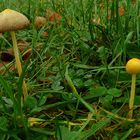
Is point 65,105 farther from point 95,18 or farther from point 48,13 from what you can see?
point 48,13

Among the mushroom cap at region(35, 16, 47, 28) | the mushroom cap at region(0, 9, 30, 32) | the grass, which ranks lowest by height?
the grass

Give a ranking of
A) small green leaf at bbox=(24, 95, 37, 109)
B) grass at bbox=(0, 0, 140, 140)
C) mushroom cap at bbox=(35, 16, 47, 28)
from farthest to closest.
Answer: mushroom cap at bbox=(35, 16, 47, 28) → small green leaf at bbox=(24, 95, 37, 109) → grass at bbox=(0, 0, 140, 140)

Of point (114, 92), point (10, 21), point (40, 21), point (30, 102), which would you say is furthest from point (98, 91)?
point (40, 21)

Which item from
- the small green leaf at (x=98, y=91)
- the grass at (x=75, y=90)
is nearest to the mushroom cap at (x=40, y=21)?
the grass at (x=75, y=90)

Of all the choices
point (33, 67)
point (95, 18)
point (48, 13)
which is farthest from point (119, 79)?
point (48, 13)

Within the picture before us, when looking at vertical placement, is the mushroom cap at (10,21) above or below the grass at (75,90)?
above

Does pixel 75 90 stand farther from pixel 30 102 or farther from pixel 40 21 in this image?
pixel 40 21

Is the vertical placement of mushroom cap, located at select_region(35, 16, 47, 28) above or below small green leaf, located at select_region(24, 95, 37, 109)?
above

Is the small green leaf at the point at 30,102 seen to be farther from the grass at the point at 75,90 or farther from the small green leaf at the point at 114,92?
the small green leaf at the point at 114,92

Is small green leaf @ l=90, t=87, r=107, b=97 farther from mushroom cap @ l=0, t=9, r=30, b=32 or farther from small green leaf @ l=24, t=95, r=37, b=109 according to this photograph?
mushroom cap @ l=0, t=9, r=30, b=32

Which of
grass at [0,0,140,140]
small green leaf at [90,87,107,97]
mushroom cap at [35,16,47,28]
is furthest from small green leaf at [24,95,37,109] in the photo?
mushroom cap at [35,16,47,28]
